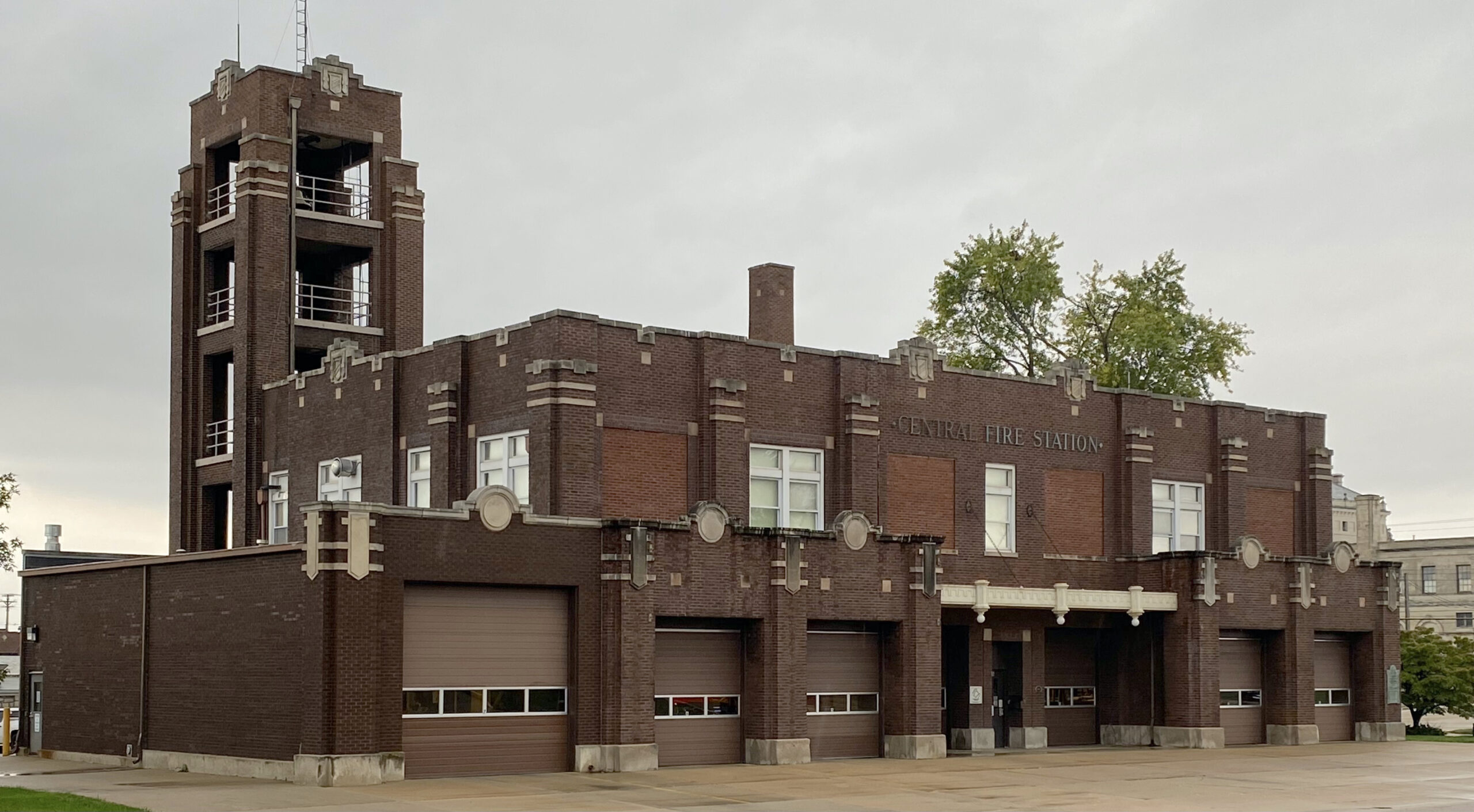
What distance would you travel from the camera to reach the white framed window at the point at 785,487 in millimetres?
42500

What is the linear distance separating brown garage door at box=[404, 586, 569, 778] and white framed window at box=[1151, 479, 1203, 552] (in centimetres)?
2057

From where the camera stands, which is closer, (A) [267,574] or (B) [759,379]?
(A) [267,574]

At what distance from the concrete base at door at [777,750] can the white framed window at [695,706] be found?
0.84 meters

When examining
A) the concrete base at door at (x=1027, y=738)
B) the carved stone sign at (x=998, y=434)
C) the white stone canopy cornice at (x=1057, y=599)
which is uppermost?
the carved stone sign at (x=998, y=434)

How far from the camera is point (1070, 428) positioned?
162 ft

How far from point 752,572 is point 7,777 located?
15562 millimetres

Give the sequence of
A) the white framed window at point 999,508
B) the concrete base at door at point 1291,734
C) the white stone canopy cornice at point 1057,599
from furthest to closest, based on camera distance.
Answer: the concrete base at door at point 1291,734, the white framed window at point 999,508, the white stone canopy cornice at point 1057,599

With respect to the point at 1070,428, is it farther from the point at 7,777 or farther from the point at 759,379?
the point at 7,777

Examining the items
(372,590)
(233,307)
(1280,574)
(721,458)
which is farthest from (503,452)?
(1280,574)

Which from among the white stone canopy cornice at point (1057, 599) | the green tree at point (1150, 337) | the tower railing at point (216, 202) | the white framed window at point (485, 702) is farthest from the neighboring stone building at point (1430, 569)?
the white framed window at point (485, 702)

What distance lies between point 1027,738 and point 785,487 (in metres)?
9.98

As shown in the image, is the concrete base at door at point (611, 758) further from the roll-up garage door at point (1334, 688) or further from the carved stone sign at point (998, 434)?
the roll-up garage door at point (1334, 688)

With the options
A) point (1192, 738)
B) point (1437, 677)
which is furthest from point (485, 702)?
point (1437, 677)

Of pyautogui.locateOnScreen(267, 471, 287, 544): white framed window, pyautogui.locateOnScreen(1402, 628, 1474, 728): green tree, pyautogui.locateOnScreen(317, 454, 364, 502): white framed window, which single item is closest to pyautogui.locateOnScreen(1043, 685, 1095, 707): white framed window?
pyautogui.locateOnScreen(1402, 628, 1474, 728): green tree
